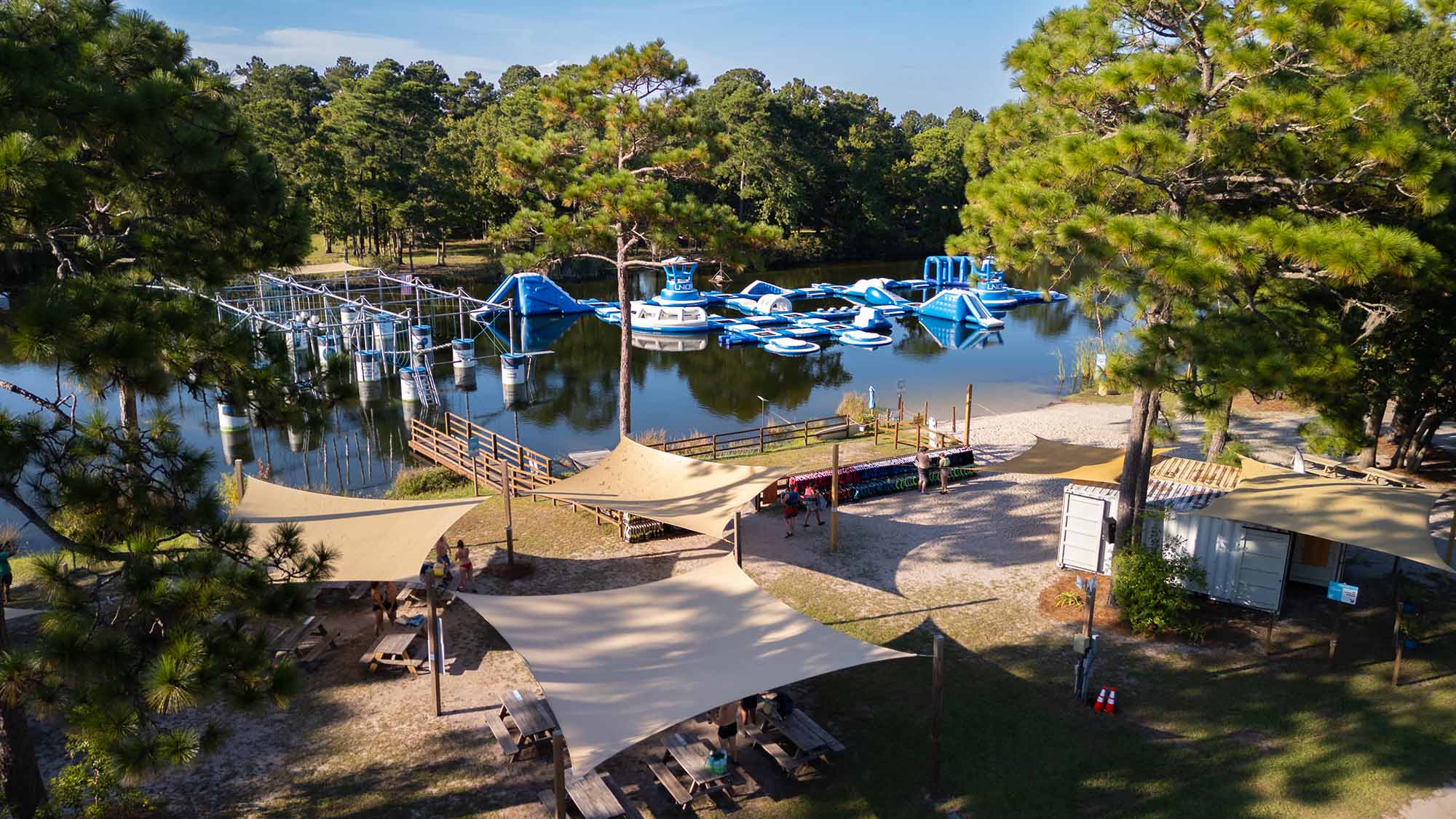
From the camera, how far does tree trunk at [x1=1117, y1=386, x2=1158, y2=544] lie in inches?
530

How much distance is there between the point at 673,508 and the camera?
48.7 ft

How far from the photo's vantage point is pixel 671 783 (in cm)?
920

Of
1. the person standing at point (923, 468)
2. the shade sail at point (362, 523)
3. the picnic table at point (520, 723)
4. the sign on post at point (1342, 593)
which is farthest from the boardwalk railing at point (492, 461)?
the sign on post at point (1342, 593)

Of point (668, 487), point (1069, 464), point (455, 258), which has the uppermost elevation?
point (455, 258)

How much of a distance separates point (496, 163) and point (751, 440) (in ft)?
69.9

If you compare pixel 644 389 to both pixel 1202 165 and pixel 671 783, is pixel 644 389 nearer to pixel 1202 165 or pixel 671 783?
pixel 1202 165

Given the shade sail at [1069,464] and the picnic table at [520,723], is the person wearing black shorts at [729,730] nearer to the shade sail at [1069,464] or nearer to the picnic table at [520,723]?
the picnic table at [520,723]

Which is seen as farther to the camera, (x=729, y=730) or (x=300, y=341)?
(x=300, y=341)

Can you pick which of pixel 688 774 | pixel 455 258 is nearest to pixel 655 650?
pixel 688 774

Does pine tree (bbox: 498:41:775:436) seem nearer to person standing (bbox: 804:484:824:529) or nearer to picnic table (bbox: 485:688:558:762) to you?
person standing (bbox: 804:484:824:529)

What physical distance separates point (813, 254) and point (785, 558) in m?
64.0

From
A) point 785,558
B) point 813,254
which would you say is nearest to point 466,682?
point 785,558

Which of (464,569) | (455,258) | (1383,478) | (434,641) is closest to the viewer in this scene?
(434,641)

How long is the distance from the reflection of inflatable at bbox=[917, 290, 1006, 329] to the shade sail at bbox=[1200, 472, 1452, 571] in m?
38.9
